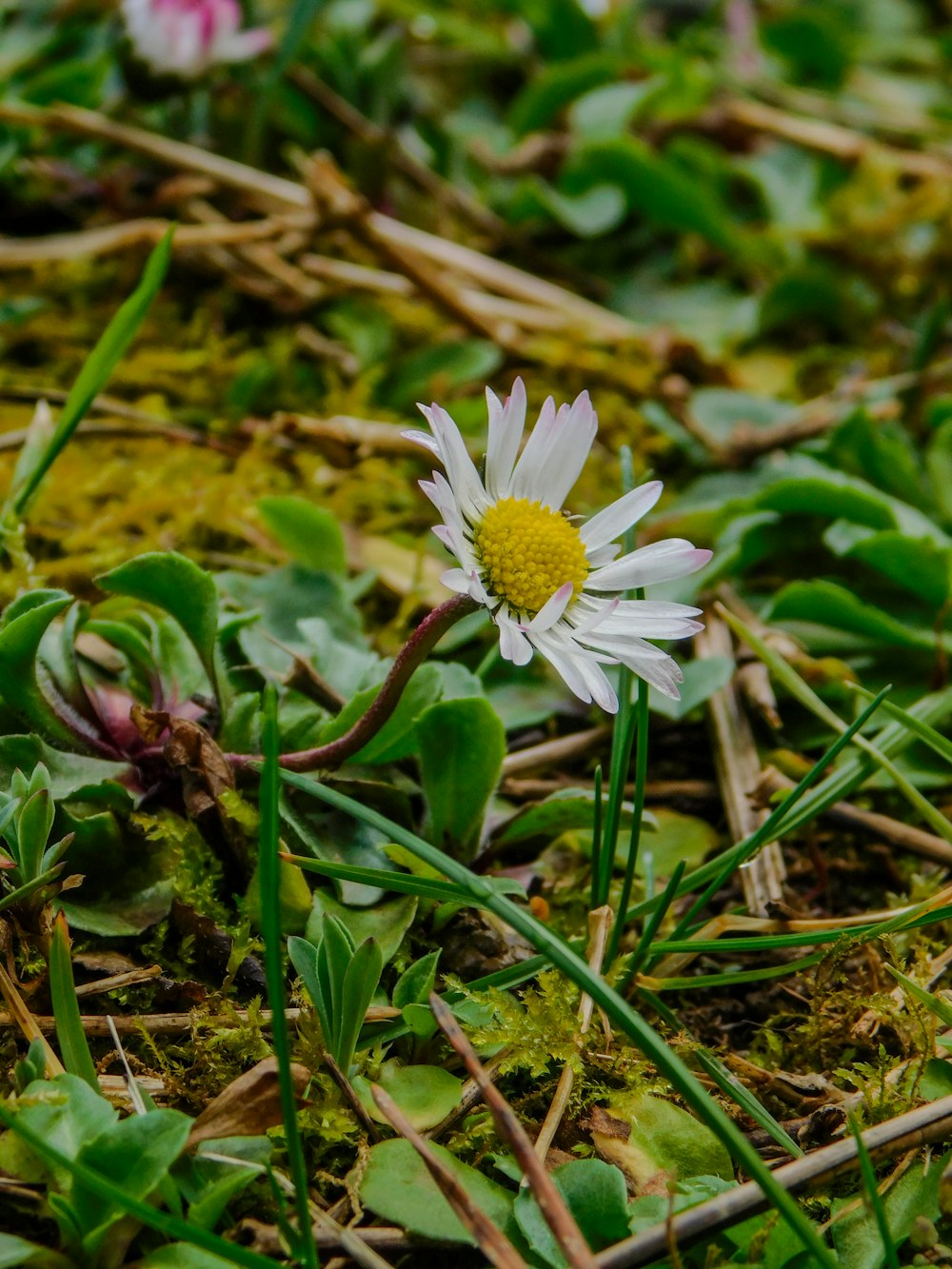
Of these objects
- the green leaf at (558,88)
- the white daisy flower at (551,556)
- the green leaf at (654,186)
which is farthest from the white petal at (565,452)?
the green leaf at (558,88)

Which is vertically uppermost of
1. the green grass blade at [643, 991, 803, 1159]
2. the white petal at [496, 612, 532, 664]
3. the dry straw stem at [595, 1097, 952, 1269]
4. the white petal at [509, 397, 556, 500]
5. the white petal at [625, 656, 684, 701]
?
the white petal at [509, 397, 556, 500]

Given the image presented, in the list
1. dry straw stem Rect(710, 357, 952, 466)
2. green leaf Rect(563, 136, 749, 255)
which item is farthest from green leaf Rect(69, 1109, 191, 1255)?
green leaf Rect(563, 136, 749, 255)

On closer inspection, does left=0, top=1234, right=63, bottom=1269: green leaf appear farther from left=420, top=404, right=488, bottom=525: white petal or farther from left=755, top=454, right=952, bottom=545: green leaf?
left=755, top=454, right=952, bottom=545: green leaf

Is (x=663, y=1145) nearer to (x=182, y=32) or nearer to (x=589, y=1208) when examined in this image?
(x=589, y=1208)

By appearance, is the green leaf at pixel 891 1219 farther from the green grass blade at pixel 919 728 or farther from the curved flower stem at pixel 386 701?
the curved flower stem at pixel 386 701

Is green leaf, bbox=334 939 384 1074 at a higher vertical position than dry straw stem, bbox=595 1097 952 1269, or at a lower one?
higher

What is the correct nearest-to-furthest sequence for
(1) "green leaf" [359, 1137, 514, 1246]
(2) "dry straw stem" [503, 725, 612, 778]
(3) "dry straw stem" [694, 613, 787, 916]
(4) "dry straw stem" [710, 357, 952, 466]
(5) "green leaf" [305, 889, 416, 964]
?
(1) "green leaf" [359, 1137, 514, 1246], (5) "green leaf" [305, 889, 416, 964], (3) "dry straw stem" [694, 613, 787, 916], (2) "dry straw stem" [503, 725, 612, 778], (4) "dry straw stem" [710, 357, 952, 466]

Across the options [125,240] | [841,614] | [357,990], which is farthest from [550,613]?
[125,240]
